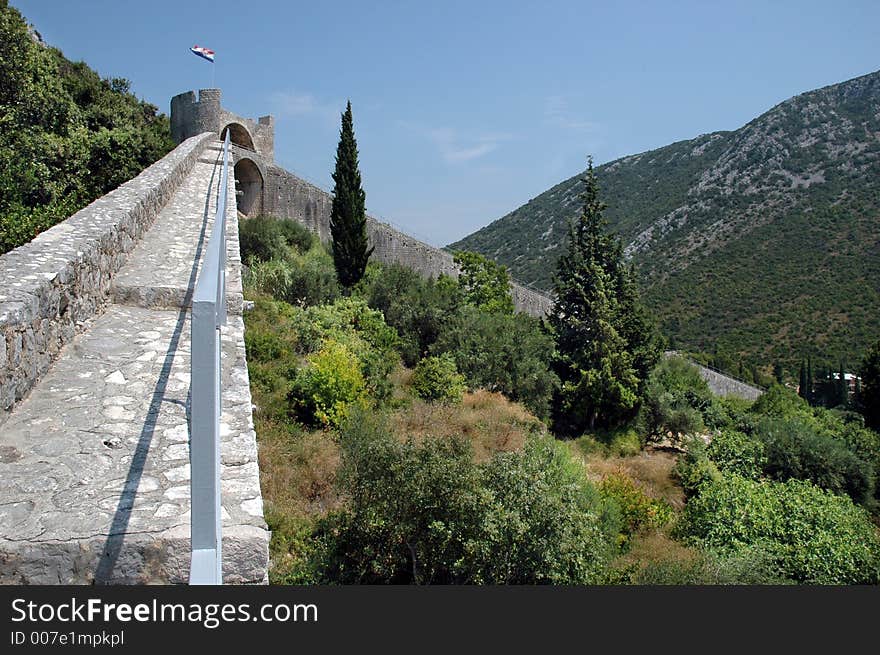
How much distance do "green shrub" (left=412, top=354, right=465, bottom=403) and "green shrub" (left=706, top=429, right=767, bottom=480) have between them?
25.5 ft

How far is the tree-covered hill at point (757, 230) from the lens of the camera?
38.8 m

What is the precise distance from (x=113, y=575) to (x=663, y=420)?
67.1 ft

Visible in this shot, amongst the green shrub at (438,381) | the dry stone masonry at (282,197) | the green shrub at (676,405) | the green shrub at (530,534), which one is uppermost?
the dry stone masonry at (282,197)

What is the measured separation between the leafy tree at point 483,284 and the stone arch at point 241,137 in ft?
30.4

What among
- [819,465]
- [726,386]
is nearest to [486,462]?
[819,465]

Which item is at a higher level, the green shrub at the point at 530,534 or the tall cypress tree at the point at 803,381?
the green shrub at the point at 530,534

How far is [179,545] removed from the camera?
239 cm

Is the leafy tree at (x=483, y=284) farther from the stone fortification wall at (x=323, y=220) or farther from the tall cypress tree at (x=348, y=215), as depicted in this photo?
the tall cypress tree at (x=348, y=215)

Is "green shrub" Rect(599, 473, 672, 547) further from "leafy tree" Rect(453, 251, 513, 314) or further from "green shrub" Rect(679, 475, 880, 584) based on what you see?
"leafy tree" Rect(453, 251, 513, 314)

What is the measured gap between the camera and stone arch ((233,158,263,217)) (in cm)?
2384

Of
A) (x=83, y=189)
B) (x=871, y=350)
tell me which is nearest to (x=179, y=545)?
(x=83, y=189)

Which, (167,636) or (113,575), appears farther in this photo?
(113,575)

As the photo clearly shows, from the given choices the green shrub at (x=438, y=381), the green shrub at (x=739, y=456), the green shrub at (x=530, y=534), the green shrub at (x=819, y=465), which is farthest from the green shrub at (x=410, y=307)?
the green shrub at (x=819, y=465)

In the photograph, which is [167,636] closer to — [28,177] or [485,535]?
[485,535]
